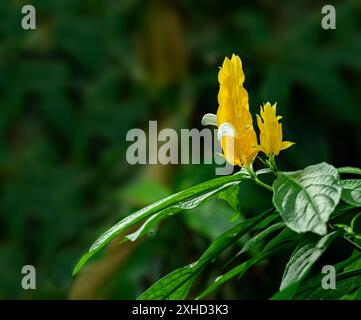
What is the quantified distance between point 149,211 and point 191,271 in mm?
38

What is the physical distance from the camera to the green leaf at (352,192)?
321 millimetres

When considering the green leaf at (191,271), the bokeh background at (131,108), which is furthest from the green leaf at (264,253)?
the bokeh background at (131,108)

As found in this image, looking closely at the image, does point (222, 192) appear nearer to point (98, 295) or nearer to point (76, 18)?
point (98, 295)

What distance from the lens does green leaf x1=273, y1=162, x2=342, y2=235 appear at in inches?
11.5

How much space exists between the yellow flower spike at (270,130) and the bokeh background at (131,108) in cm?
56

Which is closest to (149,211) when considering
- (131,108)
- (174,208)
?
(174,208)

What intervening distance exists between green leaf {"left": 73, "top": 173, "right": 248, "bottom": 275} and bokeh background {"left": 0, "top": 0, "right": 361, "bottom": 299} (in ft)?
1.76

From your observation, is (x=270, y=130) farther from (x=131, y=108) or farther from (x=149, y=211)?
(x=131, y=108)

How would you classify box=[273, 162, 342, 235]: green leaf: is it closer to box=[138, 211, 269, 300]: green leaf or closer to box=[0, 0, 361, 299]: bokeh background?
box=[138, 211, 269, 300]: green leaf

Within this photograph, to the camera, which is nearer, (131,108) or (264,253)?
(264,253)

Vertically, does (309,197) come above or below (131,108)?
below

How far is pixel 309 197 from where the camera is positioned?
31 cm

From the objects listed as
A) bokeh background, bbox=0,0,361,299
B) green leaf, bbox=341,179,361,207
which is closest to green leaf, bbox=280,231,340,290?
green leaf, bbox=341,179,361,207

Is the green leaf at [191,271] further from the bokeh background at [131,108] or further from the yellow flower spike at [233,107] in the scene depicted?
the bokeh background at [131,108]
